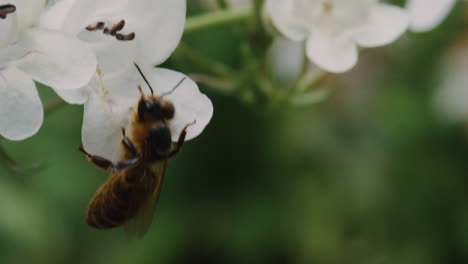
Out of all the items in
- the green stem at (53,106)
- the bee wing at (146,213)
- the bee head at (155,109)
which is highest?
the bee head at (155,109)

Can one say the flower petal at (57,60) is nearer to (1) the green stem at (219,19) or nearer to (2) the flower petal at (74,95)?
(2) the flower petal at (74,95)

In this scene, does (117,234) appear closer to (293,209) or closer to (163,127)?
(293,209)

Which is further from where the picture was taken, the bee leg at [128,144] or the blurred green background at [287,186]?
the blurred green background at [287,186]

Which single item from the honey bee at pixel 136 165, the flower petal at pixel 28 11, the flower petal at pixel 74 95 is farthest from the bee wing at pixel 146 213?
the flower petal at pixel 28 11

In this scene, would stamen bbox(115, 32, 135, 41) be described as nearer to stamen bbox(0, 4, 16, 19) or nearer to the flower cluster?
the flower cluster

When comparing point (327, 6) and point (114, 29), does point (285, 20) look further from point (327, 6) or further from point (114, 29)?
point (114, 29)

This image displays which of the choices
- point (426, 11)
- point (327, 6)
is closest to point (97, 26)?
point (327, 6)

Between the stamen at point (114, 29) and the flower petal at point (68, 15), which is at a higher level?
the flower petal at point (68, 15)
